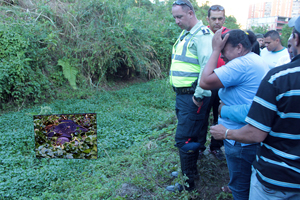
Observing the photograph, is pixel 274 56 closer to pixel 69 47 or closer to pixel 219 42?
pixel 219 42

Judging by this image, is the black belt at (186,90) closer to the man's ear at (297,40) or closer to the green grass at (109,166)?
the green grass at (109,166)

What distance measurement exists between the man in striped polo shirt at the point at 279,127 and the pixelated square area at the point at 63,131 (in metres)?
2.00

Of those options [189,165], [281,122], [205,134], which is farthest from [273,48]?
[281,122]

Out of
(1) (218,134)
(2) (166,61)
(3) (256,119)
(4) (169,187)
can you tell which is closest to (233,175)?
(1) (218,134)

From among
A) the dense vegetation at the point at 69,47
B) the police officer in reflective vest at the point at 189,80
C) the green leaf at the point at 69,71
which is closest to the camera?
the police officer in reflective vest at the point at 189,80

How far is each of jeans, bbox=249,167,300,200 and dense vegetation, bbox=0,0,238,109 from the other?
6300mm

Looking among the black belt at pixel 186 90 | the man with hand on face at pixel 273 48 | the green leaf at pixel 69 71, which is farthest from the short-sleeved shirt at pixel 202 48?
the green leaf at pixel 69 71

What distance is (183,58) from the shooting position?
2809mm

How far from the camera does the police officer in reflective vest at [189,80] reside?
2723 millimetres

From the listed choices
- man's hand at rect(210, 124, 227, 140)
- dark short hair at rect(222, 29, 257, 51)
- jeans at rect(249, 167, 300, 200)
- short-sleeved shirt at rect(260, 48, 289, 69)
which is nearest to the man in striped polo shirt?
jeans at rect(249, 167, 300, 200)

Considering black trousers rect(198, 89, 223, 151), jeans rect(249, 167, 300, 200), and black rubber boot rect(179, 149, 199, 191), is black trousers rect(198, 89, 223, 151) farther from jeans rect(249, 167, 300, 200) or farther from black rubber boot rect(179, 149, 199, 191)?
jeans rect(249, 167, 300, 200)

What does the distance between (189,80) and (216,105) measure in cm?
156

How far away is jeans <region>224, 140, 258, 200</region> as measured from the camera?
198cm

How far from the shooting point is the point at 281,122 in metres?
1.40
